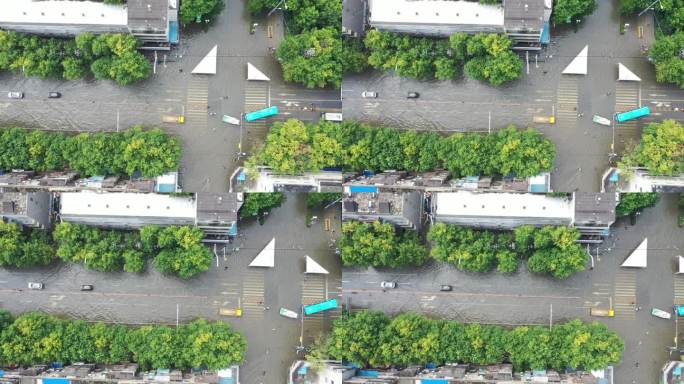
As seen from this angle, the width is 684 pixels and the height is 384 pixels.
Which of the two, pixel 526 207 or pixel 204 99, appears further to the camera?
pixel 204 99

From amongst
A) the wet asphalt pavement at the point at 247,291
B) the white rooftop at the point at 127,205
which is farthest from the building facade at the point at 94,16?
the wet asphalt pavement at the point at 247,291

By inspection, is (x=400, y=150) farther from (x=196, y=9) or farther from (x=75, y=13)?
(x=75, y=13)

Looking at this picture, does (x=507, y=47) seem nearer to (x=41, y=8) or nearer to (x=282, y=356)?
(x=282, y=356)

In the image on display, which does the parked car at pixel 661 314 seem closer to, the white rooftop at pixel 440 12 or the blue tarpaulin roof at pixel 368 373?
the blue tarpaulin roof at pixel 368 373

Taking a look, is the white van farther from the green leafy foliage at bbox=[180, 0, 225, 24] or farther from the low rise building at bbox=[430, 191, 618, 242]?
the green leafy foliage at bbox=[180, 0, 225, 24]

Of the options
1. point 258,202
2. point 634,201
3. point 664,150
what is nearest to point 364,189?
point 258,202

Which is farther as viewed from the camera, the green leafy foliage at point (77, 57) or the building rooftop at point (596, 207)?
the green leafy foliage at point (77, 57)
